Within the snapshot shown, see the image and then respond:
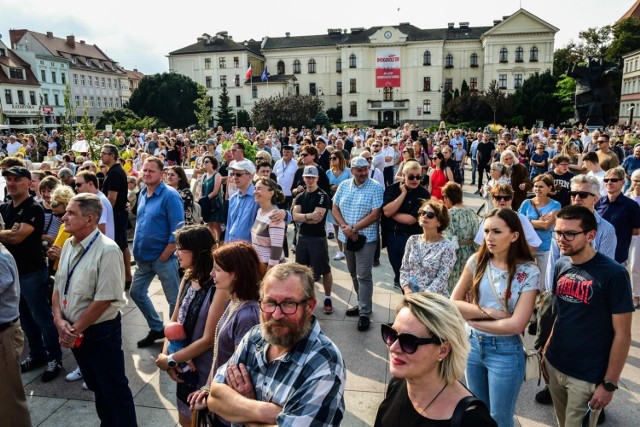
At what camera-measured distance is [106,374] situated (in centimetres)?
360

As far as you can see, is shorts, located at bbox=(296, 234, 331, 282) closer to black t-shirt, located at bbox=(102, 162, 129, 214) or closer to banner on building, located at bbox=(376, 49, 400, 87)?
black t-shirt, located at bbox=(102, 162, 129, 214)

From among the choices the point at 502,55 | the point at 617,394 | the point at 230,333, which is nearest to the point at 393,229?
the point at 617,394

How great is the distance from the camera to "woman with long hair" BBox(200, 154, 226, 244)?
7910 mm

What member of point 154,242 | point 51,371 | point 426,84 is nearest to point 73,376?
point 51,371

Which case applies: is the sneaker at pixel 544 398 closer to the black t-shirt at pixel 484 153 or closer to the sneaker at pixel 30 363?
the sneaker at pixel 30 363

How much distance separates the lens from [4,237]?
14.7 ft

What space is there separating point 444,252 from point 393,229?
1578 mm

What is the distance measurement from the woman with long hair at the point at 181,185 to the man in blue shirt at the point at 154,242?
1642 mm

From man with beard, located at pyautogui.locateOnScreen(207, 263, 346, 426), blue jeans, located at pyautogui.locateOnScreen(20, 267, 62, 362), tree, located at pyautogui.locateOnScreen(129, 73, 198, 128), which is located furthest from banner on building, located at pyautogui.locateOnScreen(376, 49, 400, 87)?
man with beard, located at pyautogui.locateOnScreen(207, 263, 346, 426)

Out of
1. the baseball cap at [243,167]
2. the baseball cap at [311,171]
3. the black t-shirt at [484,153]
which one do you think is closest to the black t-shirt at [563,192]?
the baseball cap at [311,171]

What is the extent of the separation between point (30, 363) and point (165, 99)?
6159 cm

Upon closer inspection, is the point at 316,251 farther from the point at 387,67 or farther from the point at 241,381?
the point at 387,67

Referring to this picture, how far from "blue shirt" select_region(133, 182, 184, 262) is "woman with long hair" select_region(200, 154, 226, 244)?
2.45 metres

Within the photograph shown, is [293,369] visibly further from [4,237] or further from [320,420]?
[4,237]
